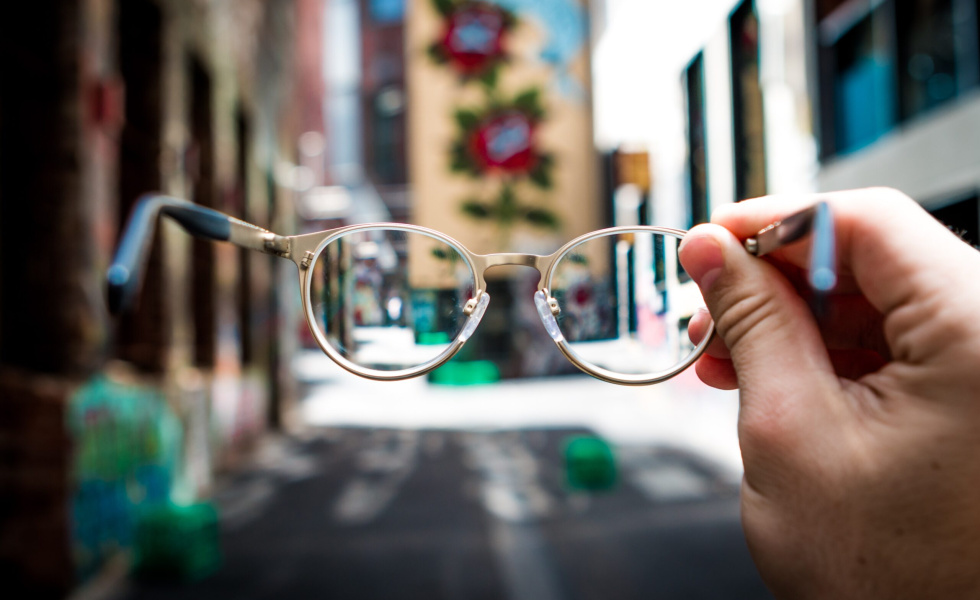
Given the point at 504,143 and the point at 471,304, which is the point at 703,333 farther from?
the point at 504,143

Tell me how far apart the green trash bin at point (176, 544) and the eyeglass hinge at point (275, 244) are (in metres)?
3.35

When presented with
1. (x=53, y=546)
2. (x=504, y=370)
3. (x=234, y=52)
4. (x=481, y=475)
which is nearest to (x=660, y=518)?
(x=481, y=475)

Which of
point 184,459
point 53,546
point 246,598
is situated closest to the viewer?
point 53,546

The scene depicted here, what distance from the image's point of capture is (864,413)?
2.42 ft

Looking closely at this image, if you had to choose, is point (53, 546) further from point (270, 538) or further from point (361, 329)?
point (361, 329)

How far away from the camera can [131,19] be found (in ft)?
15.4

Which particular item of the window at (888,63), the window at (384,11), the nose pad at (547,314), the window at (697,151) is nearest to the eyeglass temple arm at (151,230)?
the nose pad at (547,314)

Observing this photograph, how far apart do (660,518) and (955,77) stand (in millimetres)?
4191

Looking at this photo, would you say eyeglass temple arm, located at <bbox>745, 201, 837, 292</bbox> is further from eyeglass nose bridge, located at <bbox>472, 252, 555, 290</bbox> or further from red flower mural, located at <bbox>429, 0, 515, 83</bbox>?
red flower mural, located at <bbox>429, 0, 515, 83</bbox>

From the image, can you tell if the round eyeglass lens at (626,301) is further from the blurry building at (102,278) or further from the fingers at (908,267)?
the blurry building at (102,278)

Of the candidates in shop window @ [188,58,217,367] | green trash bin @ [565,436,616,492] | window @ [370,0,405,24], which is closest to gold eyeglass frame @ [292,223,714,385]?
green trash bin @ [565,436,616,492]

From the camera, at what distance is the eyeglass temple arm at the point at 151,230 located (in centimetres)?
78

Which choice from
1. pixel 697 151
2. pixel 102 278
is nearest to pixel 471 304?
pixel 697 151

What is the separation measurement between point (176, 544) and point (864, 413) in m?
3.91
